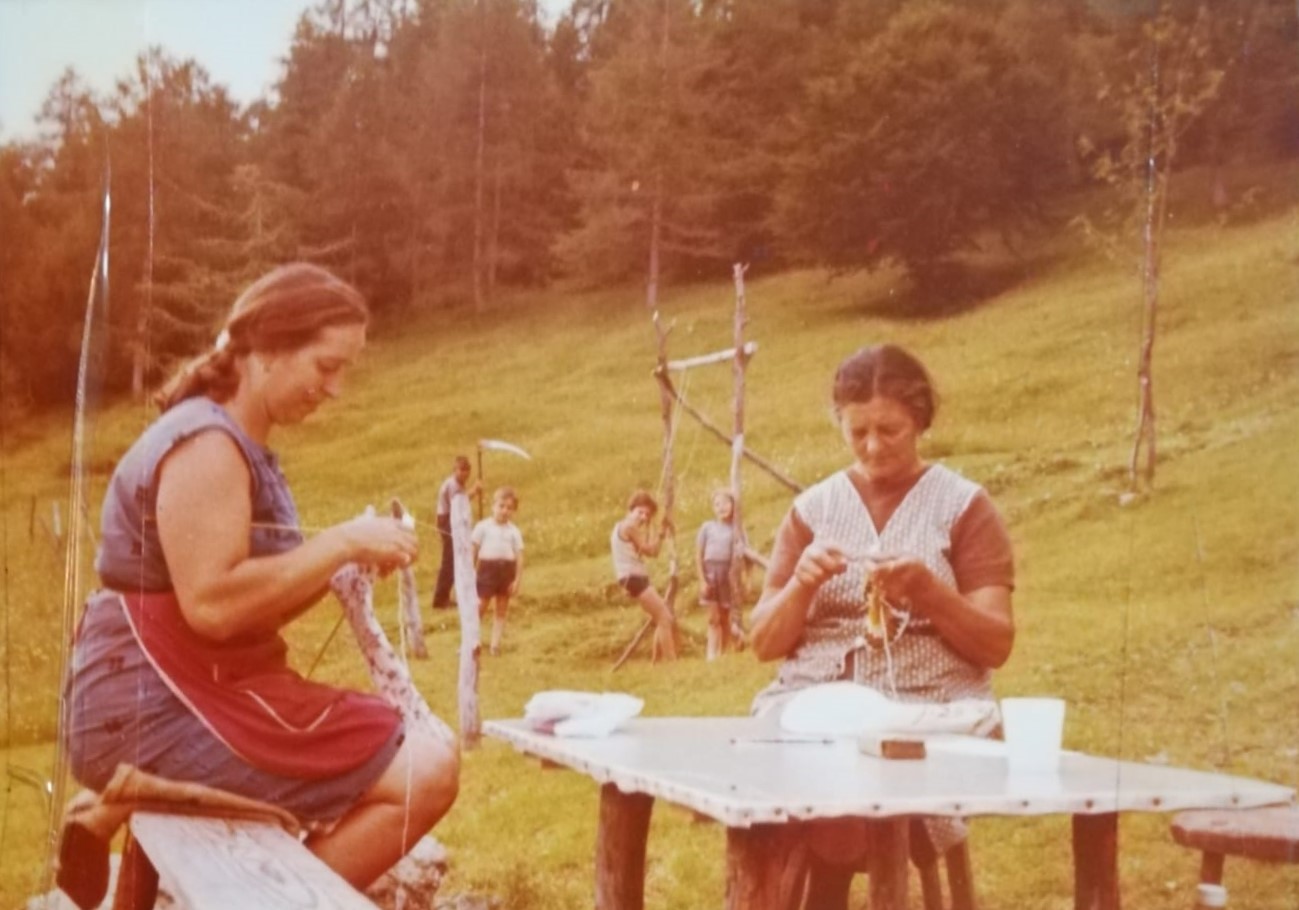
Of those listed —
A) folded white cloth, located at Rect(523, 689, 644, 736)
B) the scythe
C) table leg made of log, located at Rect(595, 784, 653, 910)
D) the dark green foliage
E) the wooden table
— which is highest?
the dark green foliage

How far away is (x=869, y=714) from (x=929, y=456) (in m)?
0.44

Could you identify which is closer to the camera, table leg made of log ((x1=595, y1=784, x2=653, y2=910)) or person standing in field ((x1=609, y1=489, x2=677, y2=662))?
table leg made of log ((x1=595, y1=784, x2=653, y2=910))

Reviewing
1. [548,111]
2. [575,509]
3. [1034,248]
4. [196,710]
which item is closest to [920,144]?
[1034,248]

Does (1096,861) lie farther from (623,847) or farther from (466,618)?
(466,618)

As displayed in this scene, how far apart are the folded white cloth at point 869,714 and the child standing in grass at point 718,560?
17 centimetres

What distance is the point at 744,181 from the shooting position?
238 cm

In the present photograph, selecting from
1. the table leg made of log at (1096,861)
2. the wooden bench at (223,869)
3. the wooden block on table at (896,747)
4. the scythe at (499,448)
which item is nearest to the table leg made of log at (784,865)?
the wooden block on table at (896,747)

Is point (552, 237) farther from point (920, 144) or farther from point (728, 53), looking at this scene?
point (920, 144)

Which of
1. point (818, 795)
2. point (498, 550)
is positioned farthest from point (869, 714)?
point (498, 550)

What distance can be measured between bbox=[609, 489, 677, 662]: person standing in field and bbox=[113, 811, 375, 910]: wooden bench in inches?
24.4

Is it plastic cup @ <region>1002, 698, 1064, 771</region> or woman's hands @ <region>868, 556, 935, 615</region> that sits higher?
woman's hands @ <region>868, 556, 935, 615</region>

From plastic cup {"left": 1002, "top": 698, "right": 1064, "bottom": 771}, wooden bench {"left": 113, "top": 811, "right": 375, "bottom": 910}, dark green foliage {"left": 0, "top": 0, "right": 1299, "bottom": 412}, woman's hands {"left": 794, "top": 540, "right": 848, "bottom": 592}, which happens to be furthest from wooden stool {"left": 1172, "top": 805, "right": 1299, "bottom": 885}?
wooden bench {"left": 113, "top": 811, "right": 375, "bottom": 910}

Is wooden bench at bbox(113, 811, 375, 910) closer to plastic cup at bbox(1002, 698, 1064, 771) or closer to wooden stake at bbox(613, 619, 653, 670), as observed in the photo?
wooden stake at bbox(613, 619, 653, 670)

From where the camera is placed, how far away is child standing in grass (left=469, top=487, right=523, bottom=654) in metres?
2.29
